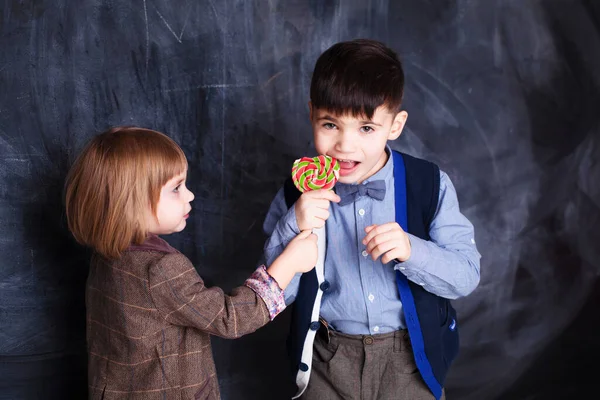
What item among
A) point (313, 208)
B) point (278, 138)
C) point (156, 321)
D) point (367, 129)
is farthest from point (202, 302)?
point (278, 138)

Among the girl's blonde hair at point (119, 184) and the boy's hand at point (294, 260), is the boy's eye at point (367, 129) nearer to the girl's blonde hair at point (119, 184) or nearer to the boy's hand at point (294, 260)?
the boy's hand at point (294, 260)

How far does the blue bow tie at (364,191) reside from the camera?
6.37ft

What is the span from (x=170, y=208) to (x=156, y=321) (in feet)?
0.95

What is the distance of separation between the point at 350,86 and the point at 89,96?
939mm

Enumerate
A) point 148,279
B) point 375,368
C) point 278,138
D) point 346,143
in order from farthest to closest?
point 278,138 → point 375,368 → point 346,143 → point 148,279

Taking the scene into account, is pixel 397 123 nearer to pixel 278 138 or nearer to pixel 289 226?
pixel 289 226

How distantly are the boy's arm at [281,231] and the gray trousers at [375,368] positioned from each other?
0.60 ft

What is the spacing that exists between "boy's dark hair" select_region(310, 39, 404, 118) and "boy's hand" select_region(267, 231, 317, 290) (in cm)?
35

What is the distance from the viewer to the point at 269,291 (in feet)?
5.99

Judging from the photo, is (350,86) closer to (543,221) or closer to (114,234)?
(114,234)

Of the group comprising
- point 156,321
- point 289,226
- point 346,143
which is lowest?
point 156,321

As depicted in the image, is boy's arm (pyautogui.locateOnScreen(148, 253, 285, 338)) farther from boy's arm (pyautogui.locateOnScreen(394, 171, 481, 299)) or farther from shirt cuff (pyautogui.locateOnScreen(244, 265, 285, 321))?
boy's arm (pyautogui.locateOnScreen(394, 171, 481, 299))

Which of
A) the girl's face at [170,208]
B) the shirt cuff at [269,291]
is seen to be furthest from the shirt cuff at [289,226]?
the girl's face at [170,208]

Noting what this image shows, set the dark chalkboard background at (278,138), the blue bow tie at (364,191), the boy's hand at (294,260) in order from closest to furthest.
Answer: the boy's hand at (294,260), the blue bow tie at (364,191), the dark chalkboard background at (278,138)
